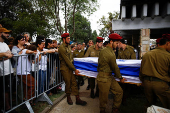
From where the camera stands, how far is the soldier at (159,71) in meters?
2.20

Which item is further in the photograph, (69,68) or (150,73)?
(69,68)

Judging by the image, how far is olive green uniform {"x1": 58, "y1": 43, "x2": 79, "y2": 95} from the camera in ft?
11.2

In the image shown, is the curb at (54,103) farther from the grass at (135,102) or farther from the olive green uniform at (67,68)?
the grass at (135,102)

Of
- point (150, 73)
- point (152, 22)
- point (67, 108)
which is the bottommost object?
point (67, 108)

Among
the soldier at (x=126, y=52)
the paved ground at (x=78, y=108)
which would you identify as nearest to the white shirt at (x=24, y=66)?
the paved ground at (x=78, y=108)

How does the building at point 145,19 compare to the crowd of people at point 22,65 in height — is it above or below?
above

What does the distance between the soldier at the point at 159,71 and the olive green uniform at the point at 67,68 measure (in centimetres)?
192

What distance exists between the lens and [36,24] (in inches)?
538

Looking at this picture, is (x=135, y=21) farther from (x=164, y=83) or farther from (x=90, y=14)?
(x=90, y=14)

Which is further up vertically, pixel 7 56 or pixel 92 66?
pixel 7 56

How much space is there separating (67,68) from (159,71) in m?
2.31

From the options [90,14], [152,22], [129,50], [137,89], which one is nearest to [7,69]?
[129,50]

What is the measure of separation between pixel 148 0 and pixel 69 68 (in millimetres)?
5208

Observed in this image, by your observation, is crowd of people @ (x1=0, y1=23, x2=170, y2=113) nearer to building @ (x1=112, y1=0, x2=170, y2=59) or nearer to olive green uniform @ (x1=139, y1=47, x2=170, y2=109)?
olive green uniform @ (x1=139, y1=47, x2=170, y2=109)
